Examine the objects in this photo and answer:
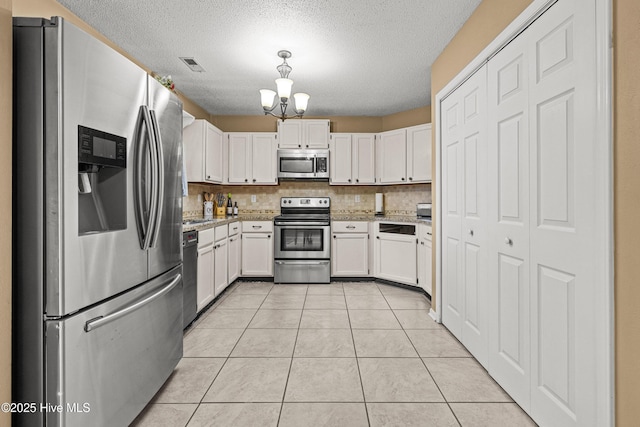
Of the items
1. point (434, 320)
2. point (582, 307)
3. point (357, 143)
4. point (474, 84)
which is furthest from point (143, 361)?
point (357, 143)

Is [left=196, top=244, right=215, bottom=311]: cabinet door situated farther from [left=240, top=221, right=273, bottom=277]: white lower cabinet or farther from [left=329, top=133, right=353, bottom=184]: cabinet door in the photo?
[left=329, top=133, right=353, bottom=184]: cabinet door

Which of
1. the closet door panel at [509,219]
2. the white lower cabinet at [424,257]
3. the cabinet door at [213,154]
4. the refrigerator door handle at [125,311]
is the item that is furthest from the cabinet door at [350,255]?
the refrigerator door handle at [125,311]

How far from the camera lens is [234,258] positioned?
14.0 feet

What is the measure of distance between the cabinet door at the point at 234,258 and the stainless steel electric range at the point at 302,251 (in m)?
0.52

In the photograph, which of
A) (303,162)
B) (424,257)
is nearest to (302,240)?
(303,162)

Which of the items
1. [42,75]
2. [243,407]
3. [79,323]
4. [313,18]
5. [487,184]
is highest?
[313,18]

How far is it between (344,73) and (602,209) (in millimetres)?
2785

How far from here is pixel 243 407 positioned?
174cm

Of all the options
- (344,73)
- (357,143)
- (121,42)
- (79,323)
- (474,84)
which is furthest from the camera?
(357,143)

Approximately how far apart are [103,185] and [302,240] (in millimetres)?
3150

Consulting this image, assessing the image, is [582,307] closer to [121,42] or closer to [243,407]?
[243,407]

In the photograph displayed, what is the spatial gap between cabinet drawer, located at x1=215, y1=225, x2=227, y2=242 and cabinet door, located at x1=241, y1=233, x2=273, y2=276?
0.67 metres
